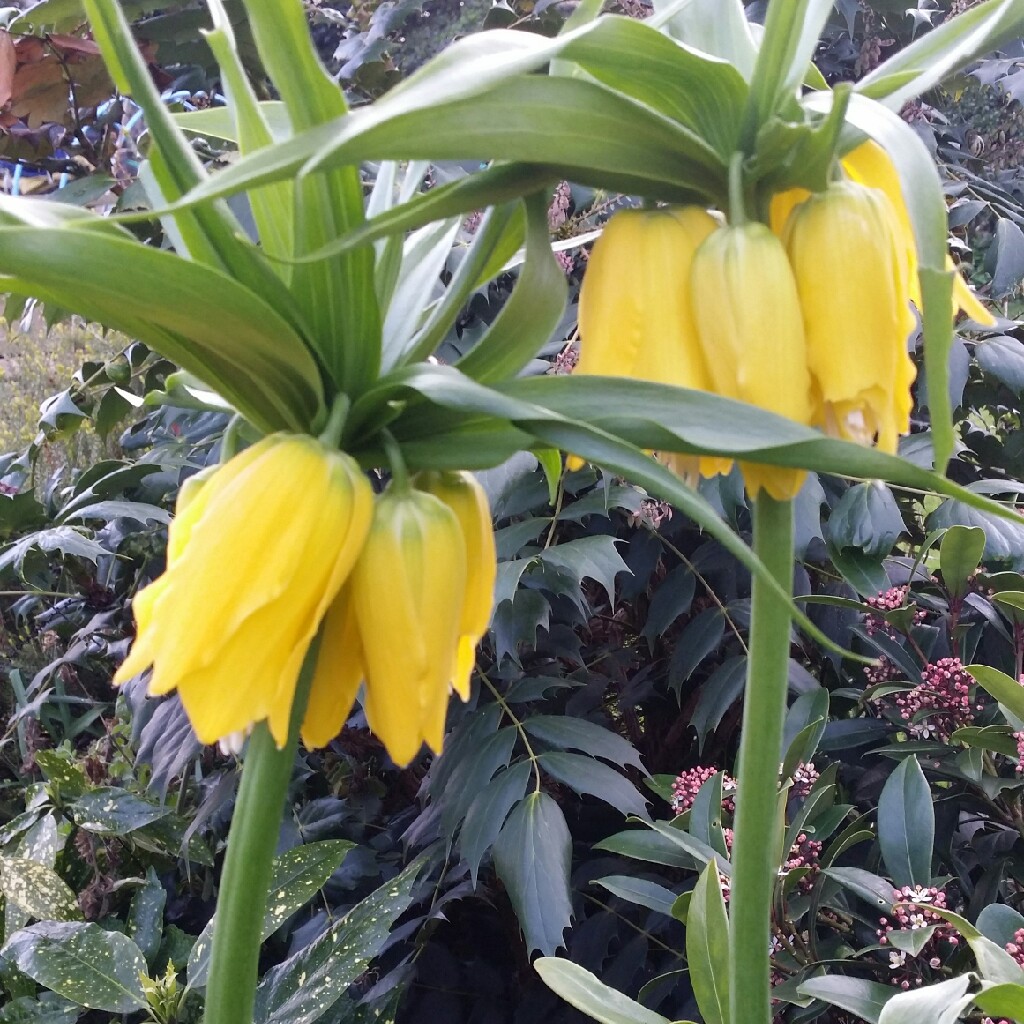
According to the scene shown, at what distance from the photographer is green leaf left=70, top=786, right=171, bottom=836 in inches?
38.5

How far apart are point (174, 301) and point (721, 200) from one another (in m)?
0.18

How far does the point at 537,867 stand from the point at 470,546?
45cm

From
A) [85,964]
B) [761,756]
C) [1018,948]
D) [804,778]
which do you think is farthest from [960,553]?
[85,964]

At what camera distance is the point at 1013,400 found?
3.64ft

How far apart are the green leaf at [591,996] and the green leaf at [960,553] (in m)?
0.45

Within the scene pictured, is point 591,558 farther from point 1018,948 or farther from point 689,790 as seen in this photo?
point 1018,948

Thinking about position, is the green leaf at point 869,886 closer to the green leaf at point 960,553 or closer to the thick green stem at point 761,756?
A: the green leaf at point 960,553

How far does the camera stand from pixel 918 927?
595 millimetres

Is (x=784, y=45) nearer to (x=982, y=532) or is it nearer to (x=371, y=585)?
(x=371, y=585)

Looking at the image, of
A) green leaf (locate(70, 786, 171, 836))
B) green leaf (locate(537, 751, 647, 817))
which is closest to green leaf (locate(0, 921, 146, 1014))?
green leaf (locate(70, 786, 171, 836))

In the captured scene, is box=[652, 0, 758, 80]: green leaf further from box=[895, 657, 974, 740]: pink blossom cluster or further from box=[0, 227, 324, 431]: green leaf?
box=[895, 657, 974, 740]: pink blossom cluster

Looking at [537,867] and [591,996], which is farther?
[537,867]

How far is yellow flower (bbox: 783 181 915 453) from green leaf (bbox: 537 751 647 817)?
0.52 m

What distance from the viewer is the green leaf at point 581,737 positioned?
0.81 m
